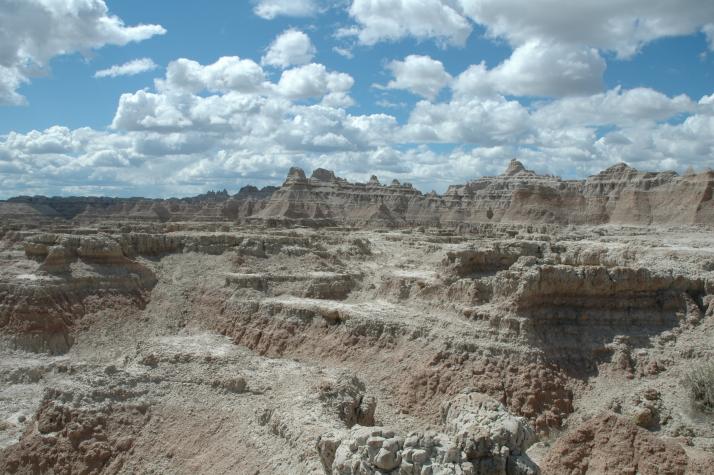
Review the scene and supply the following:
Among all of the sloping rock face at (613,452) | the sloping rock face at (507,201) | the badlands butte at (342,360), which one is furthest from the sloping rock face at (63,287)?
the sloping rock face at (507,201)

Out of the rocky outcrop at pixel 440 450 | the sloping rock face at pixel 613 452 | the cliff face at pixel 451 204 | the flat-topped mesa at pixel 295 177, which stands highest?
the flat-topped mesa at pixel 295 177

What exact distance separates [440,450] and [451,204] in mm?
127070

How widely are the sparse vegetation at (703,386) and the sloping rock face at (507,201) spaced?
230 feet

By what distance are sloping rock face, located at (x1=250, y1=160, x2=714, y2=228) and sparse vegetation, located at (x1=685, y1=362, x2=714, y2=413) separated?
70101 millimetres

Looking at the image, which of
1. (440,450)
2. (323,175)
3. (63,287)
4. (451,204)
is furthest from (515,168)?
(440,450)

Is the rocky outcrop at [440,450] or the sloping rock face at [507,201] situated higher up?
the sloping rock face at [507,201]

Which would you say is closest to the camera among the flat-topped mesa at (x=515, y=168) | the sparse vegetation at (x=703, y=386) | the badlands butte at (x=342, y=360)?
the badlands butte at (x=342, y=360)

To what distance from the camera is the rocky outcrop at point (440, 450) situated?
14375 millimetres

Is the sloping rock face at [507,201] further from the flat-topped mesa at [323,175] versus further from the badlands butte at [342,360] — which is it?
the badlands butte at [342,360]

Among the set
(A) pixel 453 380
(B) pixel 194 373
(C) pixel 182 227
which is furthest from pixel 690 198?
(B) pixel 194 373

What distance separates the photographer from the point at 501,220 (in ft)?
389

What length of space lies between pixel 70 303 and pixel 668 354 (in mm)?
33343

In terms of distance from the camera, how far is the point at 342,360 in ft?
100

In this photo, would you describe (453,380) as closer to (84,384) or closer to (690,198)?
(84,384)
